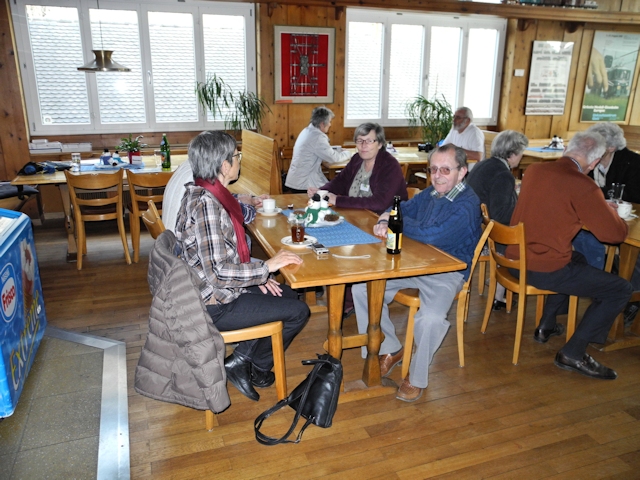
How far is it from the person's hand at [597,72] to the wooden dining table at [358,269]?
268 inches

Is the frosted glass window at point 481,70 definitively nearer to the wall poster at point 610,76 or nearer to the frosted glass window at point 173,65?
the wall poster at point 610,76

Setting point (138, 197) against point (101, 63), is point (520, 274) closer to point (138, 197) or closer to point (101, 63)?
point (138, 197)

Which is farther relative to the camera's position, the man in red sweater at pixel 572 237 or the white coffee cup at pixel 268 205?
the white coffee cup at pixel 268 205

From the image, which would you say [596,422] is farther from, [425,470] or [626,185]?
[626,185]

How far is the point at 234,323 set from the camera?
227 centimetres

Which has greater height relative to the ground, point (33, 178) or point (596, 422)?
point (33, 178)

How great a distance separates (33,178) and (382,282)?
11.7ft

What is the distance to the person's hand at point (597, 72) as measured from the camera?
25.6 ft

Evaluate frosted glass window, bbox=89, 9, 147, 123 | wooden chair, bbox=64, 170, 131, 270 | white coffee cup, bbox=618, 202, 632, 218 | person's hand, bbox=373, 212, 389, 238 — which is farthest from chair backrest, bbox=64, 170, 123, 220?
white coffee cup, bbox=618, 202, 632, 218

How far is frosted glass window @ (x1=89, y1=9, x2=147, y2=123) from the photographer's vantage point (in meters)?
5.76

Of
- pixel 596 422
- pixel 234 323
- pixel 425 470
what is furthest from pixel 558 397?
pixel 234 323

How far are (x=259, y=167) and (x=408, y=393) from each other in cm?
259

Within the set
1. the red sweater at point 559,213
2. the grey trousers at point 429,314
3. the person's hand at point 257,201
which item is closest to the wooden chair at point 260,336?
the grey trousers at point 429,314

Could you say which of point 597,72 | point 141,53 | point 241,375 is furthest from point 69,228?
point 597,72
